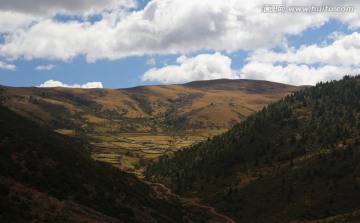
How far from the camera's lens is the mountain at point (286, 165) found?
88.0 meters

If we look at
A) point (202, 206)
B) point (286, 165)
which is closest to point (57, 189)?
point (202, 206)

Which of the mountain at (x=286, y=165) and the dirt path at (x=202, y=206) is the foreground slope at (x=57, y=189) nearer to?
the dirt path at (x=202, y=206)

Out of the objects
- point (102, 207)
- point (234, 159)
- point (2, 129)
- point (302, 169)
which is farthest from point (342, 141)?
point (2, 129)

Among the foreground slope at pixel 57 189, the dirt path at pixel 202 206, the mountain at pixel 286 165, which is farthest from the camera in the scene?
the dirt path at pixel 202 206

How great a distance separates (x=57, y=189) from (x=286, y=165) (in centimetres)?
8129

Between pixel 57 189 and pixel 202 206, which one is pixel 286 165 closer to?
pixel 202 206

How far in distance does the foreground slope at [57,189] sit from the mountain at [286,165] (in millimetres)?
35312

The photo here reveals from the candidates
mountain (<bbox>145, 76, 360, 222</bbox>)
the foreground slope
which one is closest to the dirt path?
mountain (<bbox>145, 76, 360, 222</bbox>)

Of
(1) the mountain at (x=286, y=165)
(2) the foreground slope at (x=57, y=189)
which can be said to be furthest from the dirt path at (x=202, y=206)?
(2) the foreground slope at (x=57, y=189)

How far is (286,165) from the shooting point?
112 m

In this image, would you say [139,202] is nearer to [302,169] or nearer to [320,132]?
[302,169]

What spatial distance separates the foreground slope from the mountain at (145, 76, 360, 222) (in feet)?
116

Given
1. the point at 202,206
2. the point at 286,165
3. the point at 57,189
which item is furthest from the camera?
the point at 286,165

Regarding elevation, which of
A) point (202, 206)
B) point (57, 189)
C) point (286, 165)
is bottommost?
point (202, 206)
